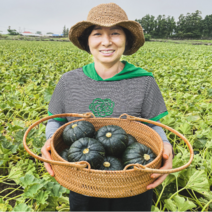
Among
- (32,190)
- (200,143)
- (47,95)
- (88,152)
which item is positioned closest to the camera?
(88,152)

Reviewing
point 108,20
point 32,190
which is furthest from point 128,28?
point 32,190

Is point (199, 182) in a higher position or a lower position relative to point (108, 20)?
lower

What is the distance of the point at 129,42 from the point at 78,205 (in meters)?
1.50

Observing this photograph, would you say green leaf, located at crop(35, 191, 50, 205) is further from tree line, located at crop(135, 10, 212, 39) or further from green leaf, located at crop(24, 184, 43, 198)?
tree line, located at crop(135, 10, 212, 39)

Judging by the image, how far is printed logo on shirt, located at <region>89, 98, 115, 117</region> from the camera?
5.31 feet

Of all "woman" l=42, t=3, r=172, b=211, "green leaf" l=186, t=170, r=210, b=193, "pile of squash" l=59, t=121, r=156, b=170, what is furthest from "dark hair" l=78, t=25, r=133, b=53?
"green leaf" l=186, t=170, r=210, b=193

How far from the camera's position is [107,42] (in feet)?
4.84

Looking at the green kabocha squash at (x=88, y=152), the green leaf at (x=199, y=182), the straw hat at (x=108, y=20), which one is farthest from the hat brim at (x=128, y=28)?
the green leaf at (x=199, y=182)

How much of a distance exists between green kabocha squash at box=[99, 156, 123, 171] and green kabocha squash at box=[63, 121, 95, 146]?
0.75ft

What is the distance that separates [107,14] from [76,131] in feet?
3.11

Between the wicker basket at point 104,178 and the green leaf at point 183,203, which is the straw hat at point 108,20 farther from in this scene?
the green leaf at point 183,203

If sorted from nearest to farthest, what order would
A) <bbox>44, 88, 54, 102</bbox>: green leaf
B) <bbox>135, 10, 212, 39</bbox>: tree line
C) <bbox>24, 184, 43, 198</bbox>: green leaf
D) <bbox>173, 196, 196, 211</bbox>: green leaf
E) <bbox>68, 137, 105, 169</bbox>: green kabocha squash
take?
<bbox>68, 137, 105, 169</bbox>: green kabocha squash, <bbox>173, 196, 196, 211</bbox>: green leaf, <bbox>24, 184, 43, 198</bbox>: green leaf, <bbox>44, 88, 54, 102</bbox>: green leaf, <bbox>135, 10, 212, 39</bbox>: tree line

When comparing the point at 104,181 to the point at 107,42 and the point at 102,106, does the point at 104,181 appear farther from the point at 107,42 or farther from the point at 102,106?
the point at 107,42

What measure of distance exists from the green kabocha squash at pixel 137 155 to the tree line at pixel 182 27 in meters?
71.1
